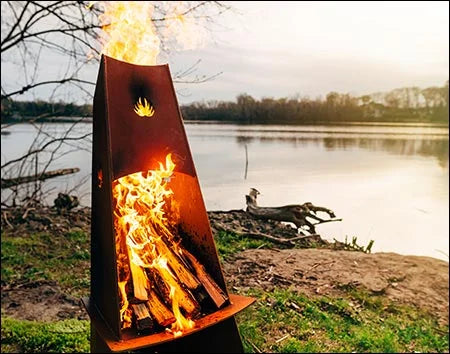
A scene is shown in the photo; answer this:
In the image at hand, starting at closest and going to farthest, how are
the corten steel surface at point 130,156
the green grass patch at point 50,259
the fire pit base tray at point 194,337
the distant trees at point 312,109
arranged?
the fire pit base tray at point 194,337 → the corten steel surface at point 130,156 → the distant trees at point 312,109 → the green grass patch at point 50,259

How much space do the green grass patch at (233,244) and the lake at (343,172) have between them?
0.59ft

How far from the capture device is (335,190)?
9.53 ft

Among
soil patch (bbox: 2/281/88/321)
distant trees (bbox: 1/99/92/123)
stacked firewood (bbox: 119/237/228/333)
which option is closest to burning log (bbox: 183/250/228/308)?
stacked firewood (bbox: 119/237/228/333)

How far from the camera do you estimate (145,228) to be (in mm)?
1995

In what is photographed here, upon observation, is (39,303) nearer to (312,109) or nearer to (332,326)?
(332,326)

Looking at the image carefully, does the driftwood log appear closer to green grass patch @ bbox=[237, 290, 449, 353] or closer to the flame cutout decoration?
green grass patch @ bbox=[237, 290, 449, 353]

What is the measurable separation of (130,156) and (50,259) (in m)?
3.13

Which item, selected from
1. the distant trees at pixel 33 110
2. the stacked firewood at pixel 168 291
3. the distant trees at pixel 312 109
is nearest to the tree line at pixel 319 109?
the distant trees at pixel 312 109

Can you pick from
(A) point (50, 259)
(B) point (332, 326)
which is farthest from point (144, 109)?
(A) point (50, 259)

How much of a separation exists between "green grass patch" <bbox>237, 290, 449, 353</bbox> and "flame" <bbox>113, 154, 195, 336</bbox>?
74 centimetres

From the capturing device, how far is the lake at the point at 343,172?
276 centimetres

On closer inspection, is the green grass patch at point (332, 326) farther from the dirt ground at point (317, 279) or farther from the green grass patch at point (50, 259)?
the green grass patch at point (50, 259)

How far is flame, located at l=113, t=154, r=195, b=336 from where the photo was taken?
6.09 feet

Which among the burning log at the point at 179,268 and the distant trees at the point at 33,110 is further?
the distant trees at the point at 33,110
